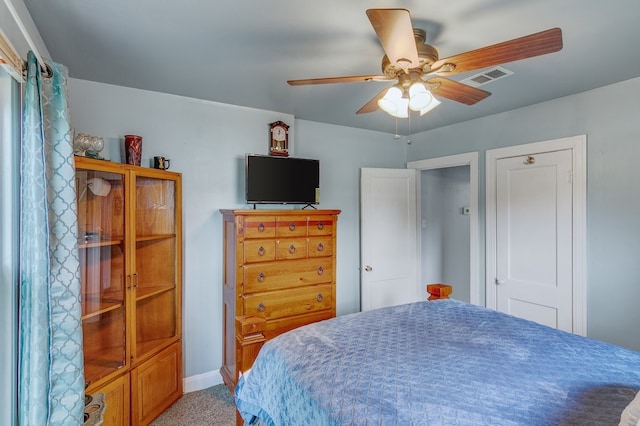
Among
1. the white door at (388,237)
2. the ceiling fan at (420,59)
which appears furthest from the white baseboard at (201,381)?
the ceiling fan at (420,59)

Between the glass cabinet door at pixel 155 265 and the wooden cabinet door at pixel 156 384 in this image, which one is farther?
the glass cabinet door at pixel 155 265

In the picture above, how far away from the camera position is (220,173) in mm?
2889

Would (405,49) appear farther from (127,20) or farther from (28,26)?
(28,26)

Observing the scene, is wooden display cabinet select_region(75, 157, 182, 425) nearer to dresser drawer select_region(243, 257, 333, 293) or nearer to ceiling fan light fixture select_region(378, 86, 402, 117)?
dresser drawer select_region(243, 257, 333, 293)

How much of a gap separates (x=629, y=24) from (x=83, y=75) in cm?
319

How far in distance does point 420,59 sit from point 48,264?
1.87 m

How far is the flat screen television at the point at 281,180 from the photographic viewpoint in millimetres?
2842

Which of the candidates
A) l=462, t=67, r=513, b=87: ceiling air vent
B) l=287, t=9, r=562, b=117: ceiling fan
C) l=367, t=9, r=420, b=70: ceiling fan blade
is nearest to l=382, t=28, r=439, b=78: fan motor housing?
l=287, t=9, r=562, b=117: ceiling fan

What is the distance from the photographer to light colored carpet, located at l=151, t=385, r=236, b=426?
7.67ft

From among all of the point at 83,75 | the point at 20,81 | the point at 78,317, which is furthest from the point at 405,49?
the point at 83,75

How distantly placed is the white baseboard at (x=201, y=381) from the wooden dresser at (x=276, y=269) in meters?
0.10

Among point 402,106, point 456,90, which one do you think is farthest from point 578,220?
point 402,106

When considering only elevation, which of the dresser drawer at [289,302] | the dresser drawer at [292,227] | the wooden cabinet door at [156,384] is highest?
the dresser drawer at [292,227]

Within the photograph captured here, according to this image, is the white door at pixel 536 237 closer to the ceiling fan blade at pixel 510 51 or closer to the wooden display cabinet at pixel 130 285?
the ceiling fan blade at pixel 510 51
